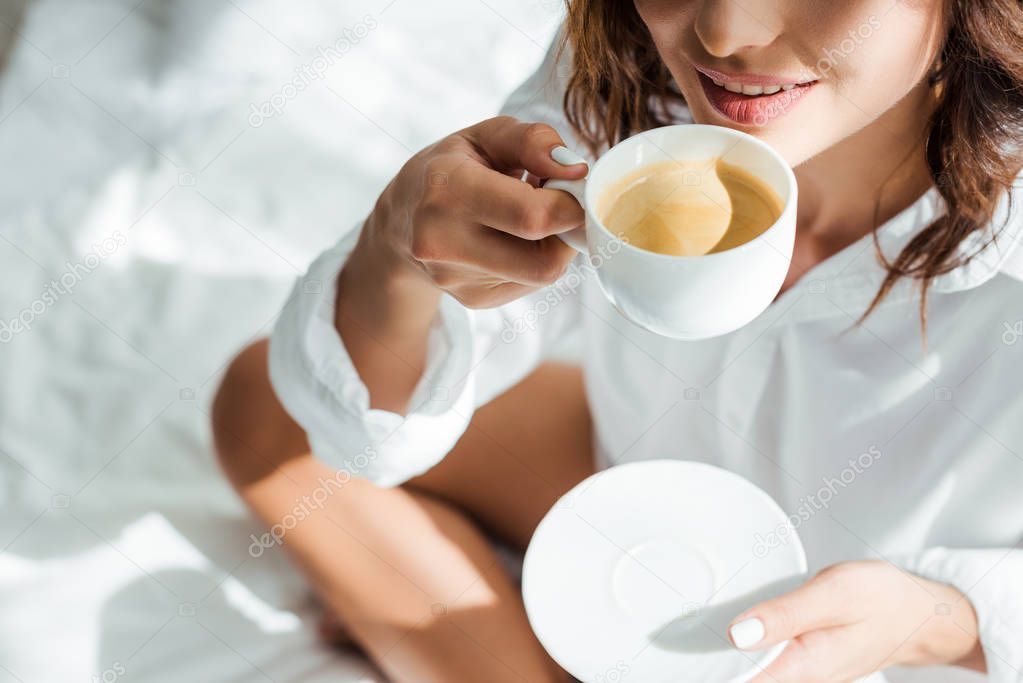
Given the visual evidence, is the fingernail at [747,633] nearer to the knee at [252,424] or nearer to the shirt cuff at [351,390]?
the shirt cuff at [351,390]

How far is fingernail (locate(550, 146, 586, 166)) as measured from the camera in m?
0.63

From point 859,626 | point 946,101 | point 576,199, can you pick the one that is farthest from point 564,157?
point 859,626

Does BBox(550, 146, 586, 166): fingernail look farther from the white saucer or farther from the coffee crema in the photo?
the white saucer

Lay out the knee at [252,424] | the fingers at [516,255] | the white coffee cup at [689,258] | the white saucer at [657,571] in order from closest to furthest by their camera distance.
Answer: the white coffee cup at [689,258] → the fingers at [516,255] → the white saucer at [657,571] → the knee at [252,424]

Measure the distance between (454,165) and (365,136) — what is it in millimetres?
729

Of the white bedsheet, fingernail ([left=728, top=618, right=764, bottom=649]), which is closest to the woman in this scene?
fingernail ([left=728, top=618, right=764, bottom=649])

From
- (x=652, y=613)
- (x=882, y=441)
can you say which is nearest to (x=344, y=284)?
(x=652, y=613)

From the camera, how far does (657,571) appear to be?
2.71 feet

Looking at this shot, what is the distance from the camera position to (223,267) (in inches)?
50.4

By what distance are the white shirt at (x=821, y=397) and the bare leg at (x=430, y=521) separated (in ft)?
0.21

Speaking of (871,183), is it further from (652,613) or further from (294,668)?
(294,668)

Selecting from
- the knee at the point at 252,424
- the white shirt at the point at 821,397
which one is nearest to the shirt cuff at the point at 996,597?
the white shirt at the point at 821,397

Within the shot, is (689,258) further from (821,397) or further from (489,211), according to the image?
(821,397)

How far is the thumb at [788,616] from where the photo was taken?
28.9 inches
